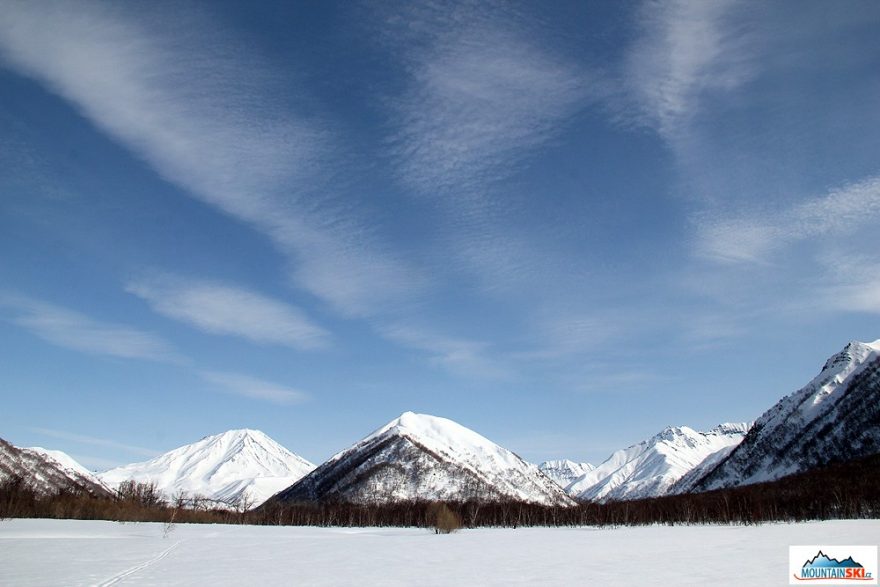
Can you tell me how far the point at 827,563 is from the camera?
82.3 feet

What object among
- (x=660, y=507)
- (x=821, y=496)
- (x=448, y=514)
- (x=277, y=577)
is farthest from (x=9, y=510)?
(x=821, y=496)

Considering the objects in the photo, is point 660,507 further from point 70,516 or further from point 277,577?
point 277,577

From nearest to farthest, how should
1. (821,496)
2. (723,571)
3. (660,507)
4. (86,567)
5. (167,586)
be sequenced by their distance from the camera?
(167,586) → (723,571) → (86,567) → (821,496) → (660,507)

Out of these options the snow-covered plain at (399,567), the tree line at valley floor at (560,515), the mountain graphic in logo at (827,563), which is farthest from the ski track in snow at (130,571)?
the tree line at valley floor at (560,515)

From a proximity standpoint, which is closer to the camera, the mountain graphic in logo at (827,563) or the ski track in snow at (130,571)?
the ski track in snow at (130,571)

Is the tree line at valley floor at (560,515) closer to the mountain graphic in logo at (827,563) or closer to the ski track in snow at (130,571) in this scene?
the ski track in snow at (130,571)

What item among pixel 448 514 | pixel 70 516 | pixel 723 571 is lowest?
pixel 70 516

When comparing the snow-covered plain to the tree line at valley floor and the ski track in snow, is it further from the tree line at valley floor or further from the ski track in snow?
the tree line at valley floor

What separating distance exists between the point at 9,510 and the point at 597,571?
105952 mm

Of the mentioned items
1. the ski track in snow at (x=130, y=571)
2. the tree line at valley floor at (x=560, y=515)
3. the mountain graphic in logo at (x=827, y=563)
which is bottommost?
the tree line at valley floor at (x=560, y=515)

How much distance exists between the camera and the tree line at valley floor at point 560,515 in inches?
3925

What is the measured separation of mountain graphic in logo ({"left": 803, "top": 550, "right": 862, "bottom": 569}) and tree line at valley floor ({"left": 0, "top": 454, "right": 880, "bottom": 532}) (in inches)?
2221

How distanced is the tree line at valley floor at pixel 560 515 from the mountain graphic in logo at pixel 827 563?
185 feet

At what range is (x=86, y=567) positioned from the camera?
87.1 ft
